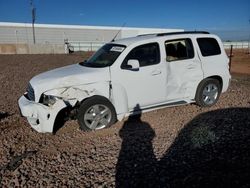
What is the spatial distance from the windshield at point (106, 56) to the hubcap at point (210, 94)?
8.04ft

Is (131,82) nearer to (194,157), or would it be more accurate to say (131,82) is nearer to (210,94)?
(194,157)

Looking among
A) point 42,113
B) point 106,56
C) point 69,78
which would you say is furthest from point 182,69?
point 42,113

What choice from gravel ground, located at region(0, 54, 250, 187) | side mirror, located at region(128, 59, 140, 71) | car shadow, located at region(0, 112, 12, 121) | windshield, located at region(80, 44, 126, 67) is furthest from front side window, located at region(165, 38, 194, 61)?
car shadow, located at region(0, 112, 12, 121)

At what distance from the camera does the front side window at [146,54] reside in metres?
6.26

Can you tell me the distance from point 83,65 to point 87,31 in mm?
58129

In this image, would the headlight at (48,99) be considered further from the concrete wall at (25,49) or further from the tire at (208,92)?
the concrete wall at (25,49)

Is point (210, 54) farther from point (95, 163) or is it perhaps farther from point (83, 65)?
point (95, 163)

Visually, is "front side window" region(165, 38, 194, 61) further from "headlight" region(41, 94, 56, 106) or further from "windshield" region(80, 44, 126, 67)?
"headlight" region(41, 94, 56, 106)

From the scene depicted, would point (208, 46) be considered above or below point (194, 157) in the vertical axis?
above

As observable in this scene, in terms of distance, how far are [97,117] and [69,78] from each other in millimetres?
949

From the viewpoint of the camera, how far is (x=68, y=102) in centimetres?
552

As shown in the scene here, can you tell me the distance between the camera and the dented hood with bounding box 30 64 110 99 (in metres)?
5.47

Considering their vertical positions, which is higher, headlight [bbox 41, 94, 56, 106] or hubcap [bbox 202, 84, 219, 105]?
headlight [bbox 41, 94, 56, 106]

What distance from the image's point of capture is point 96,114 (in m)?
5.79
